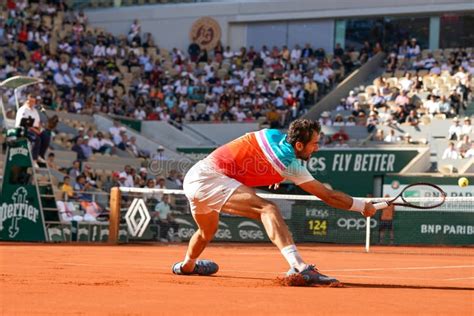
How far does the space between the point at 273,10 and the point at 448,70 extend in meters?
9.45

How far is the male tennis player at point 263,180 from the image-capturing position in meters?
10.0

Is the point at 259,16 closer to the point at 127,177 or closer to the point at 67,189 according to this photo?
the point at 127,177

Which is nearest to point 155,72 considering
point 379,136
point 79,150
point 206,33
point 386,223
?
point 206,33

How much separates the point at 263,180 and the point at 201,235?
1.04 m

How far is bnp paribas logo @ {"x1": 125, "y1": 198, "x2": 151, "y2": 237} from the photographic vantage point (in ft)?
86.8

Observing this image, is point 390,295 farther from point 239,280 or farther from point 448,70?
point 448,70

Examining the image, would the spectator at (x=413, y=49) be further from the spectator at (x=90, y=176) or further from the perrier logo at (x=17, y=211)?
the perrier logo at (x=17, y=211)

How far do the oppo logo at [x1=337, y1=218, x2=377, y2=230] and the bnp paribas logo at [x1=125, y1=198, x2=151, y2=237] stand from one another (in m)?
5.42

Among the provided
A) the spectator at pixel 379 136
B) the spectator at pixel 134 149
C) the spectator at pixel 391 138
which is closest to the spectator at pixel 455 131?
the spectator at pixel 391 138

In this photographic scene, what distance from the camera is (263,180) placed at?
10.5 metres

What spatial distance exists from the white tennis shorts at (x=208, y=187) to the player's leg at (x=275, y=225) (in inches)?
2.9

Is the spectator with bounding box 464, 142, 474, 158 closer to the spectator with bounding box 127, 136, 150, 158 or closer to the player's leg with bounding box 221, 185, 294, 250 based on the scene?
the spectator with bounding box 127, 136, 150, 158

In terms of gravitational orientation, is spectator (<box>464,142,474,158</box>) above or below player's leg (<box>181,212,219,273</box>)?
below

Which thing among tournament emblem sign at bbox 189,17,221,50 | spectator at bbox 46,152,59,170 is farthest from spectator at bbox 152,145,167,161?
tournament emblem sign at bbox 189,17,221,50
